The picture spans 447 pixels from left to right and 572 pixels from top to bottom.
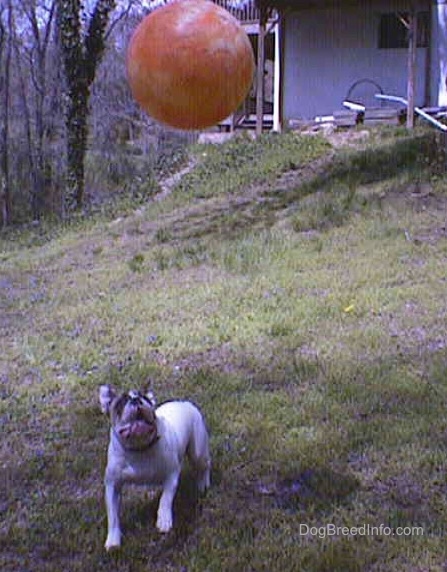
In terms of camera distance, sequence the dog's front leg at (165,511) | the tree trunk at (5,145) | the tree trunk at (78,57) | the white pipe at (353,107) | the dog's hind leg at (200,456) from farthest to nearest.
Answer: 1. the tree trunk at (5,145)
2. the tree trunk at (78,57)
3. the white pipe at (353,107)
4. the dog's hind leg at (200,456)
5. the dog's front leg at (165,511)

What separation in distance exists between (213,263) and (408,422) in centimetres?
522

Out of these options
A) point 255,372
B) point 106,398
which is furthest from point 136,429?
point 255,372

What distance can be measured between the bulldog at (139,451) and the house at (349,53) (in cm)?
1425

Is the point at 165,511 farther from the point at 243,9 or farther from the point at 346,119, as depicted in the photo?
the point at 243,9

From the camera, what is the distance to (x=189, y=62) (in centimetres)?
370

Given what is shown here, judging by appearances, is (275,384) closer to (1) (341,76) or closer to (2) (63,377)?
(2) (63,377)

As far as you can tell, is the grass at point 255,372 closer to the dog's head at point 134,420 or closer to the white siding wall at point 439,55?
the dog's head at point 134,420

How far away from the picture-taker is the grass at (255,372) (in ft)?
12.3

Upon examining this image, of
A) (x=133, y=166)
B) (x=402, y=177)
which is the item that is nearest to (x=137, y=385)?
(x=402, y=177)

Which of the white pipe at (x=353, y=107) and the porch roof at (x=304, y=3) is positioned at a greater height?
the porch roof at (x=304, y=3)

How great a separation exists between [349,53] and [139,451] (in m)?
15.8

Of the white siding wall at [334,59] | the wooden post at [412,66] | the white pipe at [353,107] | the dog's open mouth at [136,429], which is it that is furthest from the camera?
the white siding wall at [334,59]

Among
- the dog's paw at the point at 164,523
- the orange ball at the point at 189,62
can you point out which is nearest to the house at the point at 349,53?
the orange ball at the point at 189,62

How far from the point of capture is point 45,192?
3164cm
